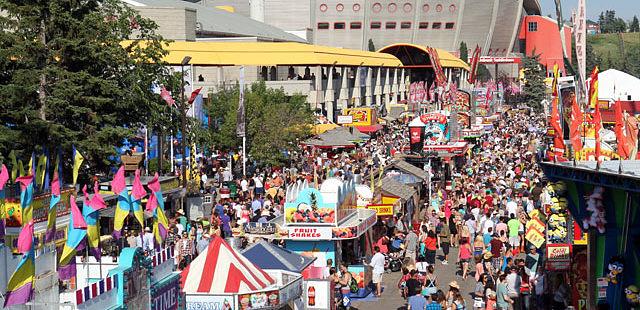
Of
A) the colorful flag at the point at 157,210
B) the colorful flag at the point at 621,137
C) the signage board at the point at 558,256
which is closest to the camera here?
the colorful flag at the point at 157,210

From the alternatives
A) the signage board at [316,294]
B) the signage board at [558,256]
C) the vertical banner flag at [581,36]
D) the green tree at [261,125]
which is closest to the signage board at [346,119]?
the green tree at [261,125]

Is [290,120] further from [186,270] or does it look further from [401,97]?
[401,97]

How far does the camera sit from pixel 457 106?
5412 cm

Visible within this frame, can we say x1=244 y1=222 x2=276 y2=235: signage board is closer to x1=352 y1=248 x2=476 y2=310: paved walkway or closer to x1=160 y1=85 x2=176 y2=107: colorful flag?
x1=352 y1=248 x2=476 y2=310: paved walkway

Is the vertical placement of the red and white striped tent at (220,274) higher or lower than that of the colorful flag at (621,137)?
lower

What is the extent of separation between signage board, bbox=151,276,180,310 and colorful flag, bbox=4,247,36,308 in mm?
2053

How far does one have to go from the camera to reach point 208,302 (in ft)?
47.9

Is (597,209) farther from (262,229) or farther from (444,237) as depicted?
(444,237)

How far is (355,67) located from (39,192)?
61641mm

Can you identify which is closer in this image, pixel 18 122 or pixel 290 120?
pixel 18 122

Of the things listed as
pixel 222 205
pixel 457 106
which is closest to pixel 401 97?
pixel 457 106

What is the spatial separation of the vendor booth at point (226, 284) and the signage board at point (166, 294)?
0.93 meters

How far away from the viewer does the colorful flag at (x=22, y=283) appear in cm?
1054

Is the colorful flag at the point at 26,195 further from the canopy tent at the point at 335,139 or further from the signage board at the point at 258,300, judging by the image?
the canopy tent at the point at 335,139
